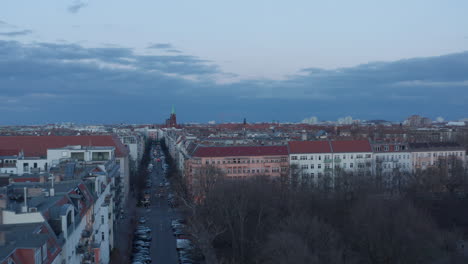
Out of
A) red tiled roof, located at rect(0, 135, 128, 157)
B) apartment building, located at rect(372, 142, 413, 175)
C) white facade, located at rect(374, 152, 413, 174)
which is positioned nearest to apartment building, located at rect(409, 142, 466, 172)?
white facade, located at rect(374, 152, 413, 174)

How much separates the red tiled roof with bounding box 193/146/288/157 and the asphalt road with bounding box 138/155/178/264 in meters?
8.75

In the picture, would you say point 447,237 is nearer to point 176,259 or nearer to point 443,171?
point 176,259

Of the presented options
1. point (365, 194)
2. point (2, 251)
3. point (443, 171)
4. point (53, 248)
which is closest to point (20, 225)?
point (53, 248)

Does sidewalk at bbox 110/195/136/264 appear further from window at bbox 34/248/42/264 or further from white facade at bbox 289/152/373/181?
white facade at bbox 289/152/373/181

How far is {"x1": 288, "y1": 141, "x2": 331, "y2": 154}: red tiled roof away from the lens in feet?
218

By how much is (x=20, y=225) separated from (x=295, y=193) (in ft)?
102

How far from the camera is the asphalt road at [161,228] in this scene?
36.3 m

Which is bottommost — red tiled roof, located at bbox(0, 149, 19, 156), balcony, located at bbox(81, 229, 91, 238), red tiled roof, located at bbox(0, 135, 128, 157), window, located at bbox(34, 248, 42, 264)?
balcony, located at bbox(81, 229, 91, 238)

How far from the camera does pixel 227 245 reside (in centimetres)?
3997

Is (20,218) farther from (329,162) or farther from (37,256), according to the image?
(329,162)

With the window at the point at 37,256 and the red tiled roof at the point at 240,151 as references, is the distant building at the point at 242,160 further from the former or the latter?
the window at the point at 37,256

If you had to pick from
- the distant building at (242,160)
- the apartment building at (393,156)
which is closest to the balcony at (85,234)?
the distant building at (242,160)

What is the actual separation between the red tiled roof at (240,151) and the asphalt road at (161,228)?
344 inches

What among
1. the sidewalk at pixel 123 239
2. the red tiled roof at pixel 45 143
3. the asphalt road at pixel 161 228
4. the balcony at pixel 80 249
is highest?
the red tiled roof at pixel 45 143
